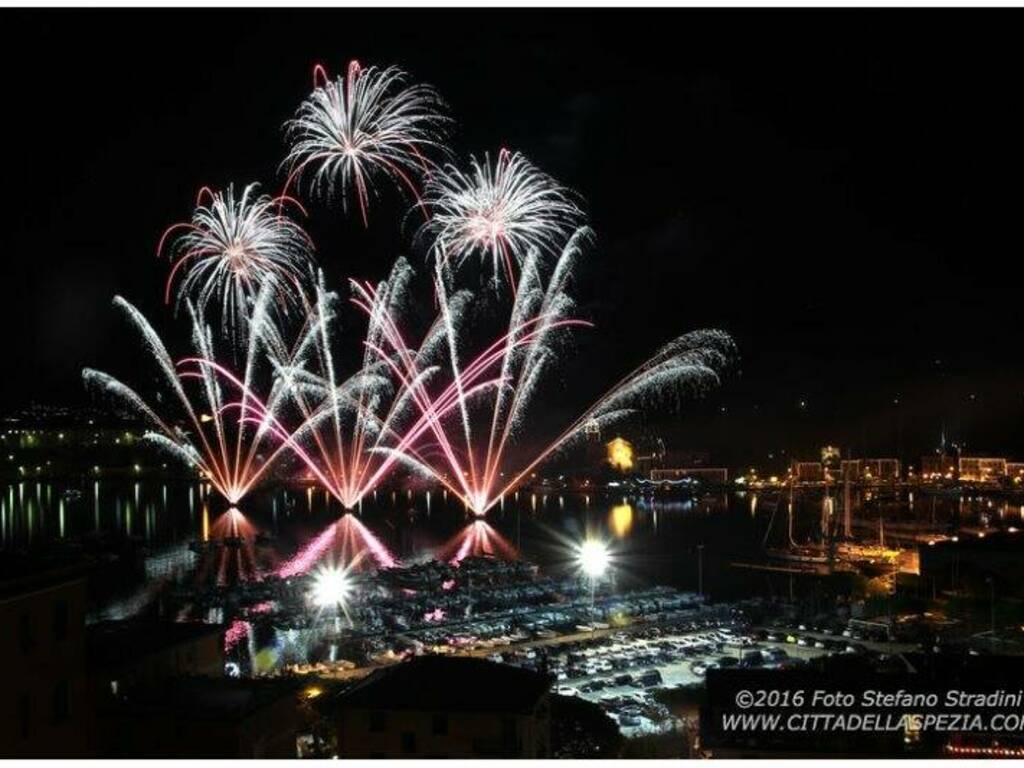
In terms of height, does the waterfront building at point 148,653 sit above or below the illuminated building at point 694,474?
above

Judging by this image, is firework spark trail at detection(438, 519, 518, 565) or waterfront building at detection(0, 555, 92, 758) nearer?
waterfront building at detection(0, 555, 92, 758)

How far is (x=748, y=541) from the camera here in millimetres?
18766

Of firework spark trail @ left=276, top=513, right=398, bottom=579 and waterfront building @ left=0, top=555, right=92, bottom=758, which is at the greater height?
waterfront building @ left=0, top=555, right=92, bottom=758

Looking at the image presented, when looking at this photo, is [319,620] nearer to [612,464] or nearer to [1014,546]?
[1014,546]

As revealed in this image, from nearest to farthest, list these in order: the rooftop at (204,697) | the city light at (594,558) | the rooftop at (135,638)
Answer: the rooftop at (204,697) < the rooftop at (135,638) < the city light at (594,558)

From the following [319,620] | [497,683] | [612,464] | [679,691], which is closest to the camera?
[497,683]

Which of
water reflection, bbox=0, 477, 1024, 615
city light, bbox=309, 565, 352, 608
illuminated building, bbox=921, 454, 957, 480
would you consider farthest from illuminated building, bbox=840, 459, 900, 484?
city light, bbox=309, 565, 352, 608

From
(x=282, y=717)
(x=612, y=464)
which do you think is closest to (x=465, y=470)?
(x=612, y=464)

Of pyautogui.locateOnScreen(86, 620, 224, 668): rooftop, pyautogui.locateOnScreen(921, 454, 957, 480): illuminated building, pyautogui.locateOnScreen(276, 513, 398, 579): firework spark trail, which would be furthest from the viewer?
pyautogui.locateOnScreen(921, 454, 957, 480): illuminated building

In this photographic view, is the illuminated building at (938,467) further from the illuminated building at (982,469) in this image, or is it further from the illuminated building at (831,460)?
the illuminated building at (831,460)

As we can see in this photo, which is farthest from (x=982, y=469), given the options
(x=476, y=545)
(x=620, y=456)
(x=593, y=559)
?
(x=593, y=559)

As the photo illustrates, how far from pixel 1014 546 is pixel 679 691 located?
6025mm

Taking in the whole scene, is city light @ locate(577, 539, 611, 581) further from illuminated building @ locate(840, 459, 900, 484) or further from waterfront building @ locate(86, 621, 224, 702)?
illuminated building @ locate(840, 459, 900, 484)

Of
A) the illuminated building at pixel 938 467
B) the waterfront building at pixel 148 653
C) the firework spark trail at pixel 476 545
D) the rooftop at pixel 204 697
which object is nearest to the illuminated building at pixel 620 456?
the illuminated building at pixel 938 467
